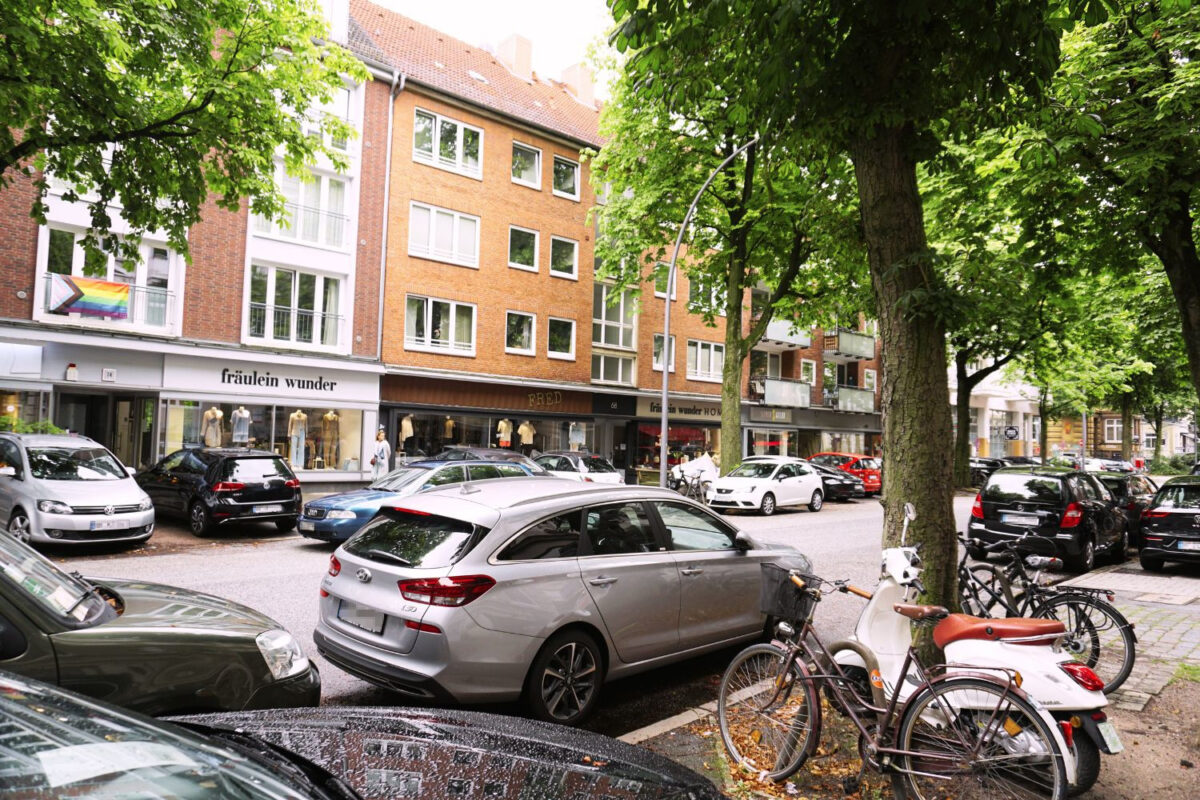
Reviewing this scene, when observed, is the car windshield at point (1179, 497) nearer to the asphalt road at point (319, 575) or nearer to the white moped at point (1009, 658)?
the asphalt road at point (319, 575)

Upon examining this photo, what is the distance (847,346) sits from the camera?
3881 cm

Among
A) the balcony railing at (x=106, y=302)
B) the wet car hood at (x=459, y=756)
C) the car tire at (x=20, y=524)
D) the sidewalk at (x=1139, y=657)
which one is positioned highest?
the balcony railing at (x=106, y=302)

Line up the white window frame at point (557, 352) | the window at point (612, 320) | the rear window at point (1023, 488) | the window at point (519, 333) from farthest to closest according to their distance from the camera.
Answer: the window at point (612, 320), the white window frame at point (557, 352), the window at point (519, 333), the rear window at point (1023, 488)

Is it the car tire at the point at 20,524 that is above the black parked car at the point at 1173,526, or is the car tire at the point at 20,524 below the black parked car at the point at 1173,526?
below

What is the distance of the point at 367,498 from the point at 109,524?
11.9 ft

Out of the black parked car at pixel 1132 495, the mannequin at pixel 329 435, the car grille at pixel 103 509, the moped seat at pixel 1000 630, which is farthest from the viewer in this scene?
the mannequin at pixel 329 435

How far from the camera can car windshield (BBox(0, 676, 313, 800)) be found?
1366 mm

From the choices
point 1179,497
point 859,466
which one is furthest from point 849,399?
point 1179,497

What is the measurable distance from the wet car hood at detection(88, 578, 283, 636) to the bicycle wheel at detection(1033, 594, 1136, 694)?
556 centimetres

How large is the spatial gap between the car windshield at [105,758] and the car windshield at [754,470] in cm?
1894

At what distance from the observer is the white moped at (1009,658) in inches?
138

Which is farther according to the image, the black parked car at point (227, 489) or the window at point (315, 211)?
the window at point (315, 211)

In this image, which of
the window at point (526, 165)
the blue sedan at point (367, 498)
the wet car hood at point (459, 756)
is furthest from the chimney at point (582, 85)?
the wet car hood at point (459, 756)

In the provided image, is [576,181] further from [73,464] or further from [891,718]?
[891,718]
